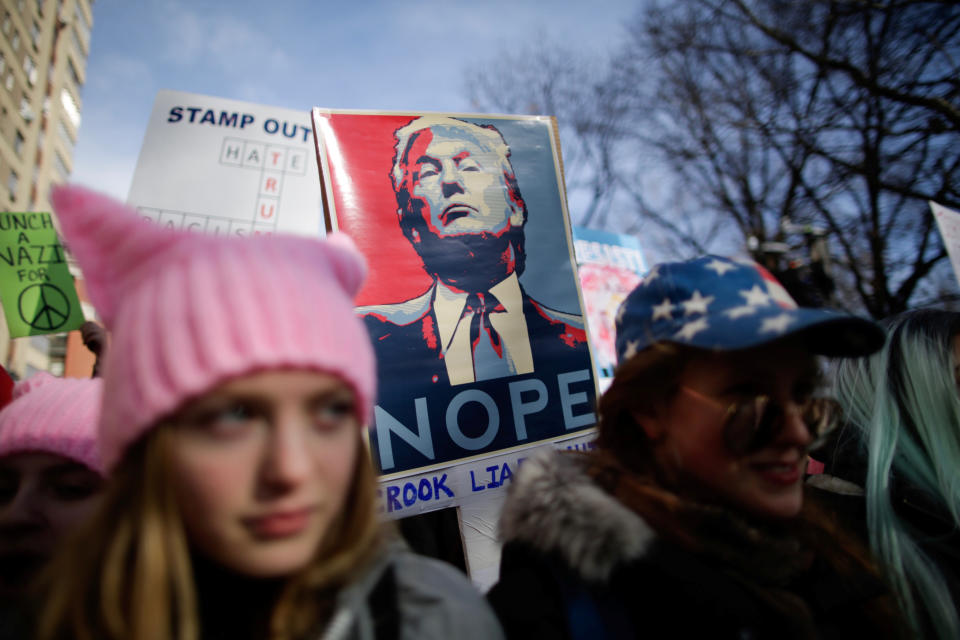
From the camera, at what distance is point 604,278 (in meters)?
4.34

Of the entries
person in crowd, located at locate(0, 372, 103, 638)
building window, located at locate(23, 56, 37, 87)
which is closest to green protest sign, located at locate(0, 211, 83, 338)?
person in crowd, located at locate(0, 372, 103, 638)

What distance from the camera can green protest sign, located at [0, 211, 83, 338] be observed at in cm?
246

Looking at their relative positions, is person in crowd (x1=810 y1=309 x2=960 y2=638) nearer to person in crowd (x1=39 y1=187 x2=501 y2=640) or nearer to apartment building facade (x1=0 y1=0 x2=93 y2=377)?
person in crowd (x1=39 y1=187 x2=501 y2=640)

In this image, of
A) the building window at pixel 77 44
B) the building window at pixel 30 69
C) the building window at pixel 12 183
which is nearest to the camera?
the building window at pixel 12 183

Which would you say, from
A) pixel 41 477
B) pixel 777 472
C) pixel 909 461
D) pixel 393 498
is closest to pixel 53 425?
pixel 41 477

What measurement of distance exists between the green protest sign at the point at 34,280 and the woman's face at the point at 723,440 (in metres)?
2.57

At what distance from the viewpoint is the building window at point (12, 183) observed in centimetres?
2115

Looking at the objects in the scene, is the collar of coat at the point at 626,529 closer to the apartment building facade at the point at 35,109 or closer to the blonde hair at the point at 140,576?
the blonde hair at the point at 140,576

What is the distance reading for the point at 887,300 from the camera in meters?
8.38

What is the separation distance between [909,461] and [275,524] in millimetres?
1732

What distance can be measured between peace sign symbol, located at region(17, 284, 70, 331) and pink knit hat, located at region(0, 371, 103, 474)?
1.51m

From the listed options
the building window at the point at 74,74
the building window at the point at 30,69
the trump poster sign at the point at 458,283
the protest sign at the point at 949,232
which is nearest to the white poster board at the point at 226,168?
the trump poster sign at the point at 458,283

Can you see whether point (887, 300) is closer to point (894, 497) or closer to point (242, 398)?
point (894, 497)

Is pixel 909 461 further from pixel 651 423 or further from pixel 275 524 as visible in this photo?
pixel 275 524
